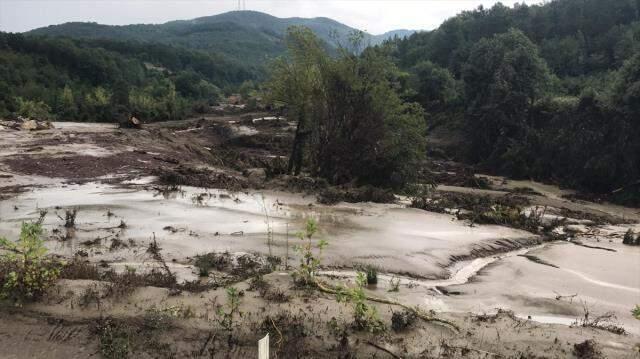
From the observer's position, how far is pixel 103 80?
75.9 metres

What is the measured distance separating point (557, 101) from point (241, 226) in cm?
2898

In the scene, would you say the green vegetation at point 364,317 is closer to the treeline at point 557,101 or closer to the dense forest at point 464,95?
the dense forest at point 464,95

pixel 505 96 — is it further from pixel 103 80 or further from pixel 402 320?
pixel 103 80

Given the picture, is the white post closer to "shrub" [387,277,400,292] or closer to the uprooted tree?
"shrub" [387,277,400,292]

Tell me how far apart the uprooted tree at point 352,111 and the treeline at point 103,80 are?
26832 mm

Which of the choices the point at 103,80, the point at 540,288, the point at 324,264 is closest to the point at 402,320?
the point at 324,264

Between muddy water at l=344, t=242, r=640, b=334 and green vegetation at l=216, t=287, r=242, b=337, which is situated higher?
green vegetation at l=216, t=287, r=242, b=337

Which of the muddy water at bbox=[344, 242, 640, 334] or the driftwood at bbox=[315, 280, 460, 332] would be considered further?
the muddy water at bbox=[344, 242, 640, 334]

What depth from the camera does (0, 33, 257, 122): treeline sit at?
4350cm

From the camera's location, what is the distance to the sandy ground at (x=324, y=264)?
201 inches

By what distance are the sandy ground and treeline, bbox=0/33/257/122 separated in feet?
88.3

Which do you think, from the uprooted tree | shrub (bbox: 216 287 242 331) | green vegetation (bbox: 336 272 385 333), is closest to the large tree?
the uprooted tree

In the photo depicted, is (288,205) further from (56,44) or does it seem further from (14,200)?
(56,44)

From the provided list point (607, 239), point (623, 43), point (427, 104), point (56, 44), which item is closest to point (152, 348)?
point (607, 239)
